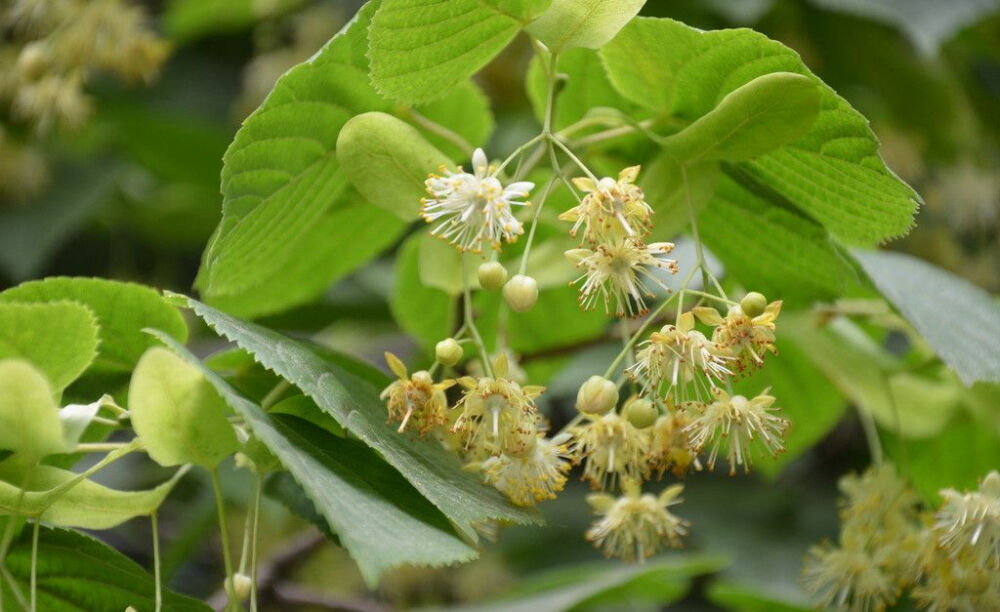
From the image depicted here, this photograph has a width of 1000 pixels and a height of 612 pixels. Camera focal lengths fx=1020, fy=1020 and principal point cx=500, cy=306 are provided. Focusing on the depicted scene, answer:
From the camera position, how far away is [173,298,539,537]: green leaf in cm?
55

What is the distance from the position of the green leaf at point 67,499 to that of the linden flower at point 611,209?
0.29 metres

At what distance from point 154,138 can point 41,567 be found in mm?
1154

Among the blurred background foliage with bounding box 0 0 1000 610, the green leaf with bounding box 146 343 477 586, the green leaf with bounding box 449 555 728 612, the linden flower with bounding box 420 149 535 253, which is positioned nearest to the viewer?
the green leaf with bounding box 146 343 477 586

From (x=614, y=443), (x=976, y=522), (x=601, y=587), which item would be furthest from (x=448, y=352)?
(x=601, y=587)

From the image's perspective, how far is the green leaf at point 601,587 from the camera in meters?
1.11

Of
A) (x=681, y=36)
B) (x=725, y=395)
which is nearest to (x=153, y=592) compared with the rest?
(x=725, y=395)

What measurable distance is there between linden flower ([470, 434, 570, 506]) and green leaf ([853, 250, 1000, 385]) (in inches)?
11.4

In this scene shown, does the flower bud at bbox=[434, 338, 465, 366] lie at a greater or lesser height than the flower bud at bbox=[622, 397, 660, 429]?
greater

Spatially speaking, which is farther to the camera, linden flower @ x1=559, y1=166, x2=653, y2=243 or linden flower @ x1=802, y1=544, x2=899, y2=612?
linden flower @ x1=802, y1=544, x2=899, y2=612

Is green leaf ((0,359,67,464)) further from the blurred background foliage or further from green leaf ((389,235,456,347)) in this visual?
the blurred background foliage

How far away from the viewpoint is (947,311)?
831mm

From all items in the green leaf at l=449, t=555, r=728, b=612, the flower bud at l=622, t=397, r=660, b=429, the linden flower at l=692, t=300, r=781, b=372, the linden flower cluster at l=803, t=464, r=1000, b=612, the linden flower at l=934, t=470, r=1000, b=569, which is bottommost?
the green leaf at l=449, t=555, r=728, b=612

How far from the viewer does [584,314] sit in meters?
1.07

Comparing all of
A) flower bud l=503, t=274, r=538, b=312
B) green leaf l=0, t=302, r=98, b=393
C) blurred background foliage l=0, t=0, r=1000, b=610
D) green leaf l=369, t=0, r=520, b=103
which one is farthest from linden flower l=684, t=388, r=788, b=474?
blurred background foliage l=0, t=0, r=1000, b=610
